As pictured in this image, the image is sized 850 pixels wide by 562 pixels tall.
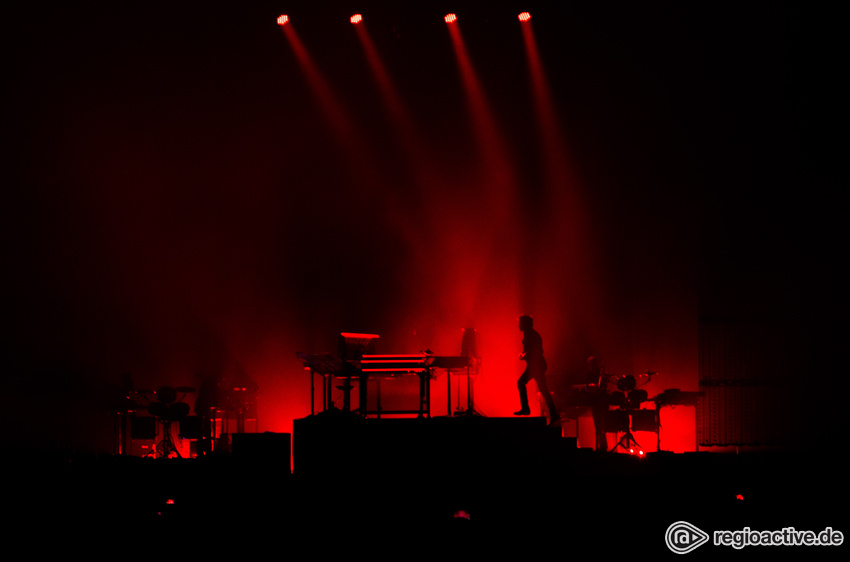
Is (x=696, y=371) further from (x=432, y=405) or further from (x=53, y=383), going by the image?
(x=53, y=383)

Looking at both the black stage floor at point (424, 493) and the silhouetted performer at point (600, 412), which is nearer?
the black stage floor at point (424, 493)

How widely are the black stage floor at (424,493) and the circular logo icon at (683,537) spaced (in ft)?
0.18

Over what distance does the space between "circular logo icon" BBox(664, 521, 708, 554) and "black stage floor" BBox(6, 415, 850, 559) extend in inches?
2.2

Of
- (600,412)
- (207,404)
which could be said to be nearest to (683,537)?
(600,412)

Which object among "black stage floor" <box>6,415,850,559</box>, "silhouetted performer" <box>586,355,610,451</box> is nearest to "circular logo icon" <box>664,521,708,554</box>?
"black stage floor" <box>6,415,850,559</box>

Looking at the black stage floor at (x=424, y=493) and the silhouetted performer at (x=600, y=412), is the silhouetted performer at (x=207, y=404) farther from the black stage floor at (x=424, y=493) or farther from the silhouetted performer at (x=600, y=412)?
the silhouetted performer at (x=600, y=412)

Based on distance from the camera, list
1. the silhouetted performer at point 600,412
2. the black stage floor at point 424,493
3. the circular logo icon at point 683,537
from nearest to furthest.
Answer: the circular logo icon at point 683,537
the black stage floor at point 424,493
the silhouetted performer at point 600,412

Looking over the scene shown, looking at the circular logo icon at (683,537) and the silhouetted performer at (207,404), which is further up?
the silhouetted performer at (207,404)

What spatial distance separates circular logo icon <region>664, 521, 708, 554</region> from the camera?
5.55 meters

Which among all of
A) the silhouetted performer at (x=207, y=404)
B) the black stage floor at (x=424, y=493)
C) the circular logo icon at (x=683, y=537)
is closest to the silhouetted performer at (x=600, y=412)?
the black stage floor at (x=424, y=493)

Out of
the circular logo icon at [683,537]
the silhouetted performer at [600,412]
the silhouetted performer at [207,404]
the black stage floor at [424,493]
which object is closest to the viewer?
the circular logo icon at [683,537]

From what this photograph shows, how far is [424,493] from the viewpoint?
6863 millimetres

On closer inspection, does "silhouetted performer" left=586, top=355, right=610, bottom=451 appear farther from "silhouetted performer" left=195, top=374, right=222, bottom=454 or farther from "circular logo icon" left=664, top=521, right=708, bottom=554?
"silhouetted performer" left=195, top=374, right=222, bottom=454

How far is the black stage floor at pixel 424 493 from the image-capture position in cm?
575
